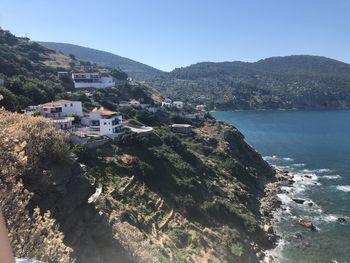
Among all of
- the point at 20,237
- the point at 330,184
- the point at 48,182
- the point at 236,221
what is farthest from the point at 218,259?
the point at 330,184

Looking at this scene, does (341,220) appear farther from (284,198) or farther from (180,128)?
(180,128)

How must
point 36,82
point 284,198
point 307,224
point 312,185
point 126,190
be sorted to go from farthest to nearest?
point 36,82, point 312,185, point 284,198, point 307,224, point 126,190

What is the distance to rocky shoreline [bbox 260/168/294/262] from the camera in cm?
5517

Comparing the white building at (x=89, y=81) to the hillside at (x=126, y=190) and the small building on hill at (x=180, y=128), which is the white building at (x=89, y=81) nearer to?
the hillside at (x=126, y=190)

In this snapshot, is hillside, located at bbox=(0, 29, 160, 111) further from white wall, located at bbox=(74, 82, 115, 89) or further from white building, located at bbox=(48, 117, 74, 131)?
white building, located at bbox=(48, 117, 74, 131)

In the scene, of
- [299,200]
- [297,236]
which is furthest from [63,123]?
[299,200]

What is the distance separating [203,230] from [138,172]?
12163 mm

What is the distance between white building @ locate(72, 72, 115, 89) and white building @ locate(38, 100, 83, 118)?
42.0m

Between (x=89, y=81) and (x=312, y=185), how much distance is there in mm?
65394

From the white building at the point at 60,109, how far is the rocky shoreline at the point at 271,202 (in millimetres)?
35078

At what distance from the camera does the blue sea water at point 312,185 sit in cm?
5172

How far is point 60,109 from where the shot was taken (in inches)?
2761

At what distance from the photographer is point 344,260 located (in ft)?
157

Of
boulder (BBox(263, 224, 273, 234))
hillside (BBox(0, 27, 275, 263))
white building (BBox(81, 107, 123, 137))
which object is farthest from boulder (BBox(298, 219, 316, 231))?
white building (BBox(81, 107, 123, 137))
